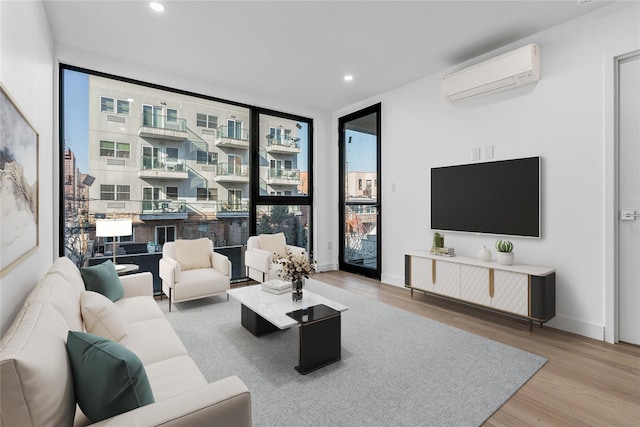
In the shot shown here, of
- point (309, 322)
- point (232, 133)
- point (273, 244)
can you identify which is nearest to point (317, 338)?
point (309, 322)

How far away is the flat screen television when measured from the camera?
3.24 metres

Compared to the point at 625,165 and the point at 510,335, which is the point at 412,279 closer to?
the point at 510,335

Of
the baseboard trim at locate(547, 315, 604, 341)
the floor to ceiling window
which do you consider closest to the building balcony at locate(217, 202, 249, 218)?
the floor to ceiling window

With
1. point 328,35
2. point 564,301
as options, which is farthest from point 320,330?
point 328,35

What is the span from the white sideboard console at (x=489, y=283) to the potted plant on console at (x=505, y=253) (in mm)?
56

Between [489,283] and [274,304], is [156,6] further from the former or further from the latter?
[489,283]

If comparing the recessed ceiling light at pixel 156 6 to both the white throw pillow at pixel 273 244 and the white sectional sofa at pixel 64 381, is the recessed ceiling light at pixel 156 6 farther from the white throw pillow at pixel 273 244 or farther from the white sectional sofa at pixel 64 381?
the white throw pillow at pixel 273 244

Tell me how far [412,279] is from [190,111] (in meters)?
3.88

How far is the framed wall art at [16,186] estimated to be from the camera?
1510 millimetres

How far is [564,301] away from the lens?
304cm

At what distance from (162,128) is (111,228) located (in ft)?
5.24

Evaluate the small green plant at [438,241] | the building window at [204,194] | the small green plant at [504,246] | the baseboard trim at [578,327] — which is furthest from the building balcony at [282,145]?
the baseboard trim at [578,327]

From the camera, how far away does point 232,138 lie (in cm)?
479

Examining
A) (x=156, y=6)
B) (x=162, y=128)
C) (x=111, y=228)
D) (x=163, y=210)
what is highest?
(x=156, y=6)
